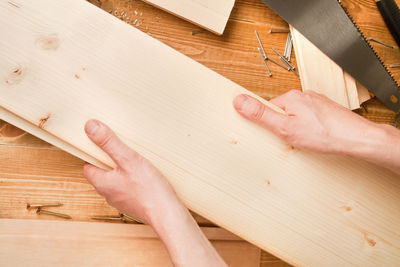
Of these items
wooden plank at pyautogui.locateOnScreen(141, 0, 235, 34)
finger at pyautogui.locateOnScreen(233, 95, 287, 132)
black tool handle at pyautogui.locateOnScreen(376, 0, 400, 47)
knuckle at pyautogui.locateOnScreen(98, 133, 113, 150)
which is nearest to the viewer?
knuckle at pyautogui.locateOnScreen(98, 133, 113, 150)

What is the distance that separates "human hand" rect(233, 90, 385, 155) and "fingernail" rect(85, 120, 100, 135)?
481mm

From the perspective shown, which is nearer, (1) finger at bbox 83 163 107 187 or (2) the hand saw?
(1) finger at bbox 83 163 107 187

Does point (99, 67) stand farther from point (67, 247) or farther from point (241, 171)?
point (67, 247)

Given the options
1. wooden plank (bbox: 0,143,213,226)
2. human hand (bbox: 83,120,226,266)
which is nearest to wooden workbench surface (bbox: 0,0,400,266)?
wooden plank (bbox: 0,143,213,226)

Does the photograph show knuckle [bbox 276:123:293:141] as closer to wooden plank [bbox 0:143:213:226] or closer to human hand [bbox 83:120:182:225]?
human hand [bbox 83:120:182:225]

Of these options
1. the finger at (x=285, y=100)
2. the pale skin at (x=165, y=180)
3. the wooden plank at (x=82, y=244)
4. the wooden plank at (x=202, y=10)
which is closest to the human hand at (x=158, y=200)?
the pale skin at (x=165, y=180)

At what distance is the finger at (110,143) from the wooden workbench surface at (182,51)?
0.42 meters

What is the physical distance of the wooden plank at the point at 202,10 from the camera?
1.23 meters

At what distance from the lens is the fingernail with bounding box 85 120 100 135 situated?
Answer: 0.88 m

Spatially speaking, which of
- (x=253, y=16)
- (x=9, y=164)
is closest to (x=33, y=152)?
(x=9, y=164)

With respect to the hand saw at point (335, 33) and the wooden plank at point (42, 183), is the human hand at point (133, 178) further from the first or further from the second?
the hand saw at point (335, 33)

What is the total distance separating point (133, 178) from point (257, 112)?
486 mm

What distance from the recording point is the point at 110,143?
35.0 inches

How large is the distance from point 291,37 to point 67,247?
1.42m
